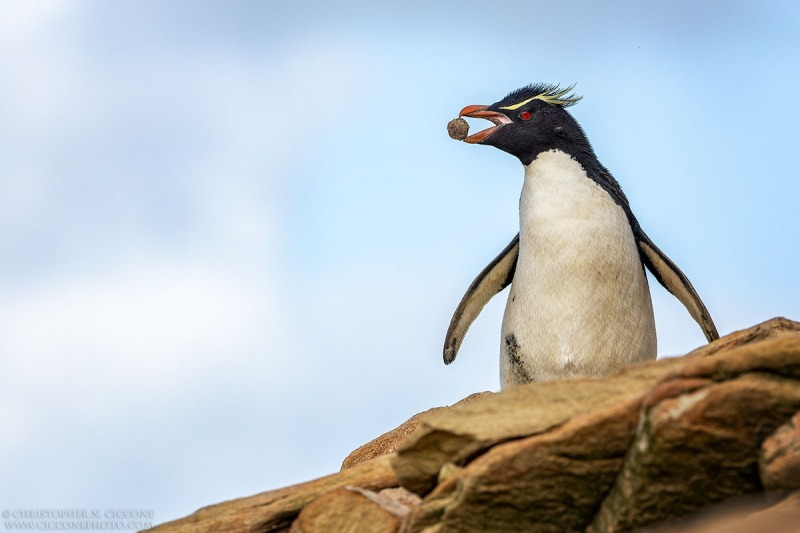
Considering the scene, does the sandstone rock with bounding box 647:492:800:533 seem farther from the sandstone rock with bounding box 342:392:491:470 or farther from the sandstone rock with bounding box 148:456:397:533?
the sandstone rock with bounding box 342:392:491:470

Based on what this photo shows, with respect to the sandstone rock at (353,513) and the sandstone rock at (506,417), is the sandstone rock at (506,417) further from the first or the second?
the sandstone rock at (353,513)

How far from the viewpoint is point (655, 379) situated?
14.3 feet

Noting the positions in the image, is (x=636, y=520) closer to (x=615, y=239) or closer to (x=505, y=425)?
(x=505, y=425)

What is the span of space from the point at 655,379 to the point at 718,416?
62 centimetres

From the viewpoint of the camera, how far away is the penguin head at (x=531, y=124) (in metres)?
8.54

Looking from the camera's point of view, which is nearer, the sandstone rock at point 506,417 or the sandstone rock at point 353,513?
the sandstone rock at point 506,417

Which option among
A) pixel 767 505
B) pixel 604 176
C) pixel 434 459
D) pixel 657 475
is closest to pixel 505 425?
pixel 434 459

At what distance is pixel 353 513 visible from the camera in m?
4.71

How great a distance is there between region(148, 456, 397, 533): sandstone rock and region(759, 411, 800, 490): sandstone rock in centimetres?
206

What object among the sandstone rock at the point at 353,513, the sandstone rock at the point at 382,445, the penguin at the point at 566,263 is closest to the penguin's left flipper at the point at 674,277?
A: the penguin at the point at 566,263

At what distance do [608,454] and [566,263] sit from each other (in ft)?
12.6

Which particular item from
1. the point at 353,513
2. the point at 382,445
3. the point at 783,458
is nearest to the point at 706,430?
the point at 783,458

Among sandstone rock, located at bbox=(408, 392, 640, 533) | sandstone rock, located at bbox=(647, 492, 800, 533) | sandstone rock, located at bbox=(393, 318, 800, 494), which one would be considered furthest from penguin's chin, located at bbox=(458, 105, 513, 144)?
sandstone rock, located at bbox=(647, 492, 800, 533)

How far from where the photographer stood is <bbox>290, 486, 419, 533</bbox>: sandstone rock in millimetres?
4613
